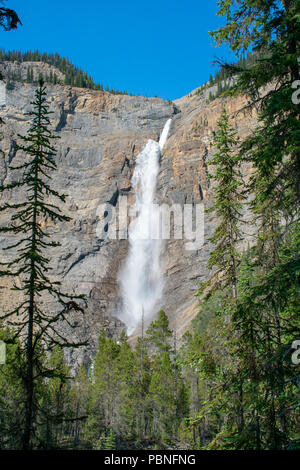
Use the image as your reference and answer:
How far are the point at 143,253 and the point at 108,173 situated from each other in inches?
860

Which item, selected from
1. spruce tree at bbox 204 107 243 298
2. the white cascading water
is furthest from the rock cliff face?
spruce tree at bbox 204 107 243 298

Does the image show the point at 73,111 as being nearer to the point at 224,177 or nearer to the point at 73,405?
the point at 73,405

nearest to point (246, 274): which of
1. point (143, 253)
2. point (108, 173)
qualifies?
point (143, 253)

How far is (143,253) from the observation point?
285 feet

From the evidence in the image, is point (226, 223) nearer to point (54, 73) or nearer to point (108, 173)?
point (108, 173)

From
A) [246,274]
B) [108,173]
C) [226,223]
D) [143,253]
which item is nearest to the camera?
[226,223]

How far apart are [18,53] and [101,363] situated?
12723 cm

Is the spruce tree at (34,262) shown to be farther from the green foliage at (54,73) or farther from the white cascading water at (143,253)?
the green foliage at (54,73)

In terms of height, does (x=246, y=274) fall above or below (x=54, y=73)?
below

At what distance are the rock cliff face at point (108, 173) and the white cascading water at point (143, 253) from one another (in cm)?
184

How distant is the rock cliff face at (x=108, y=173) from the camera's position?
254 ft

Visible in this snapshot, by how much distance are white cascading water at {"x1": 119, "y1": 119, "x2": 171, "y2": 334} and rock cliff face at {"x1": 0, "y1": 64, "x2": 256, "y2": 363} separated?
184cm

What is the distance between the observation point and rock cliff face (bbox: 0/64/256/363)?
254ft
